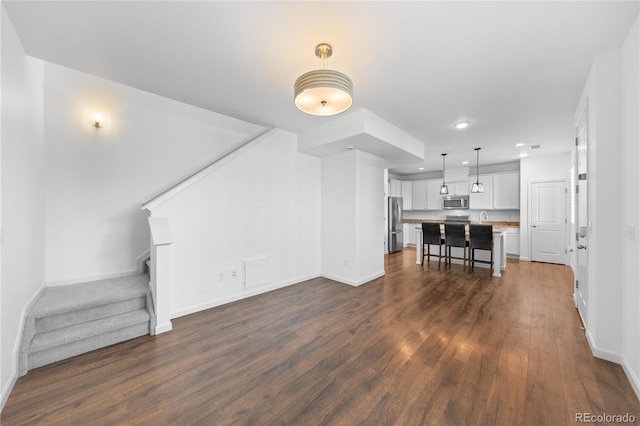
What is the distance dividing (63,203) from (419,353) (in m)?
4.38

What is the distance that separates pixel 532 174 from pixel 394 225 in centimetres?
365

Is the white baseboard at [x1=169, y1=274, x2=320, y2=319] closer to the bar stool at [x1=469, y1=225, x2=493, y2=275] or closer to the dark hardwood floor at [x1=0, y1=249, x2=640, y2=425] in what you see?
the dark hardwood floor at [x1=0, y1=249, x2=640, y2=425]

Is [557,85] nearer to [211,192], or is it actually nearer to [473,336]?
[473,336]

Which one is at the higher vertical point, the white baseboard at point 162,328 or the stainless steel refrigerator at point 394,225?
the stainless steel refrigerator at point 394,225

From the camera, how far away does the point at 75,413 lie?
63.6 inches

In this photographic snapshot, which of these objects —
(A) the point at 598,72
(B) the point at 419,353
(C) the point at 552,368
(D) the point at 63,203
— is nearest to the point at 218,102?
(D) the point at 63,203

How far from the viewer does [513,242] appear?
22.1 feet

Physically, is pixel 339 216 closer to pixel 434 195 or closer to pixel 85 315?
pixel 85 315

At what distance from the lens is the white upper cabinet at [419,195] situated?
342 inches

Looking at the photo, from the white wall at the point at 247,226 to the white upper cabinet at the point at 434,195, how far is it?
522cm

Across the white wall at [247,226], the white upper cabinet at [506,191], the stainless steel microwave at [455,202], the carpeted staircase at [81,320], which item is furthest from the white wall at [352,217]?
the white upper cabinet at [506,191]

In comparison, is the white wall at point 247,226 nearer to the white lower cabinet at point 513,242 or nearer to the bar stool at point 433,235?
the bar stool at point 433,235

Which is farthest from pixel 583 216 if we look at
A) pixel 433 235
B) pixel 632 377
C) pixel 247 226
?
pixel 247 226

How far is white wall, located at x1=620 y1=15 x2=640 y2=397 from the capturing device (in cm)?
183
